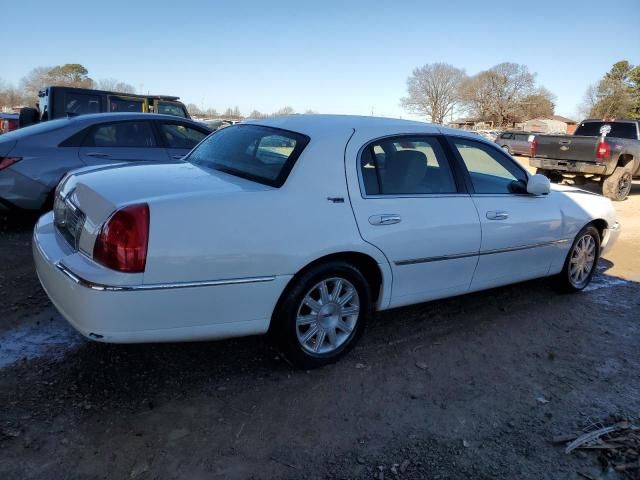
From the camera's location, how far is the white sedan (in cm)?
257

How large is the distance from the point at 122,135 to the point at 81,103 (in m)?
5.23

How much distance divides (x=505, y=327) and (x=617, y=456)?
163cm

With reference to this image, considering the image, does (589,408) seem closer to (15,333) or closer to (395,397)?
(395,397)

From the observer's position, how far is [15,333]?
3.52 metres

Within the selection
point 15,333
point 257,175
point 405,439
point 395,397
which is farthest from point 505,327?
point 15,333

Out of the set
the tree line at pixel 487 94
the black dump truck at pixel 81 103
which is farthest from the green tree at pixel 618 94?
the black dump truck at pixel 81 103

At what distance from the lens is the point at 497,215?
3.95 m

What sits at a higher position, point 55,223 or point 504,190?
point 504,190

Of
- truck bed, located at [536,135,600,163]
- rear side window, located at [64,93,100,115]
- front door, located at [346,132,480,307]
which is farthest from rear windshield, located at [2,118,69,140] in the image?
truck bed, located at [536,135,600,163]

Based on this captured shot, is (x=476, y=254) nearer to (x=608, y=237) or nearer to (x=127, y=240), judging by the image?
(x=608, y=237)

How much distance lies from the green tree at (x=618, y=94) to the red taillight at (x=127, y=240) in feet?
212

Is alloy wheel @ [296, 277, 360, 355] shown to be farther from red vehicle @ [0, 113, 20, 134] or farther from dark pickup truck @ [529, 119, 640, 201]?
red vehicle @ [0, 113, 20, 134]

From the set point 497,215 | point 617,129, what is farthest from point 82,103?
point 617,129

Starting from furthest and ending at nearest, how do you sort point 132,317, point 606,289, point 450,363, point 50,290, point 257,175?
point 606,289
point 450,363
point 257,175
point 50,290
point 132,317
